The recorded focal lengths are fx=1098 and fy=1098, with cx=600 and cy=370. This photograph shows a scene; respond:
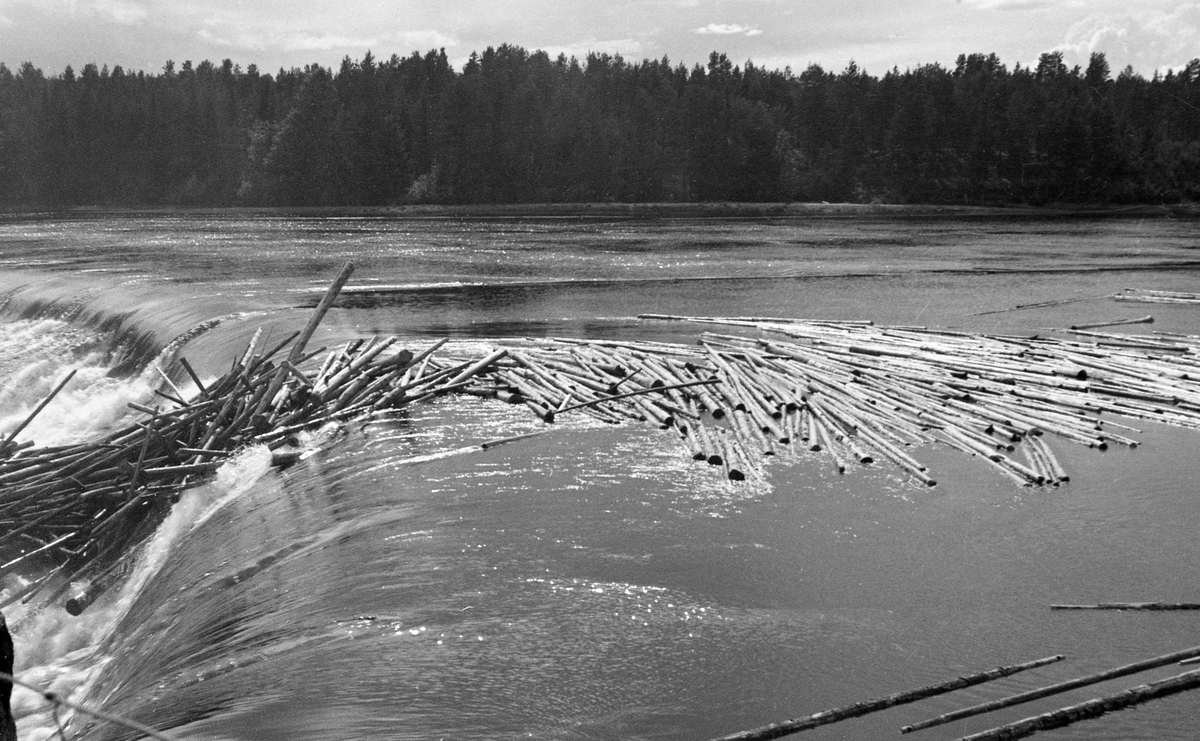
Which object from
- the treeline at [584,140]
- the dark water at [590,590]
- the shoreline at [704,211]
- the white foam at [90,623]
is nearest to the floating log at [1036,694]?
the dark water at [590,590]

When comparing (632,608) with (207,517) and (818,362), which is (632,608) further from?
(818,362)

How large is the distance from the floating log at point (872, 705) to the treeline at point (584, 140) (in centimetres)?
11376

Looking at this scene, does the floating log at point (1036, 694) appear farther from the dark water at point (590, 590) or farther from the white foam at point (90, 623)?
the white foam at point (90, 623)

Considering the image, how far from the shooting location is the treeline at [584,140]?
389 feet

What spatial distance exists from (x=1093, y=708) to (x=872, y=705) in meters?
1.62

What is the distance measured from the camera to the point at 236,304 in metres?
26.6

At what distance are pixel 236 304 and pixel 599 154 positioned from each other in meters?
106

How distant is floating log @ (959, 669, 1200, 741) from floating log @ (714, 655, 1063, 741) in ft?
1.52

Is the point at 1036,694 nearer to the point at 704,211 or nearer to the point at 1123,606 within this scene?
the point at 1123,606

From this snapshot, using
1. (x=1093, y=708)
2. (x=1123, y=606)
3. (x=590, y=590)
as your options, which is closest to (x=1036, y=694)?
(x=1093, y=708)

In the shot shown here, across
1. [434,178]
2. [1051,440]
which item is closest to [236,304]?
[1051,440]

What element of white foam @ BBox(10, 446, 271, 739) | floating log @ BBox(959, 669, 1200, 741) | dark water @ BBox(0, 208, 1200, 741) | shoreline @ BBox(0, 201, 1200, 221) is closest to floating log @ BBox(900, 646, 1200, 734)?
floating log @ BBox(959, 669, 1200, 741)

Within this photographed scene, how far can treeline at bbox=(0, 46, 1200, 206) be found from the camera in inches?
4665

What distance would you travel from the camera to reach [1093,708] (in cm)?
725
